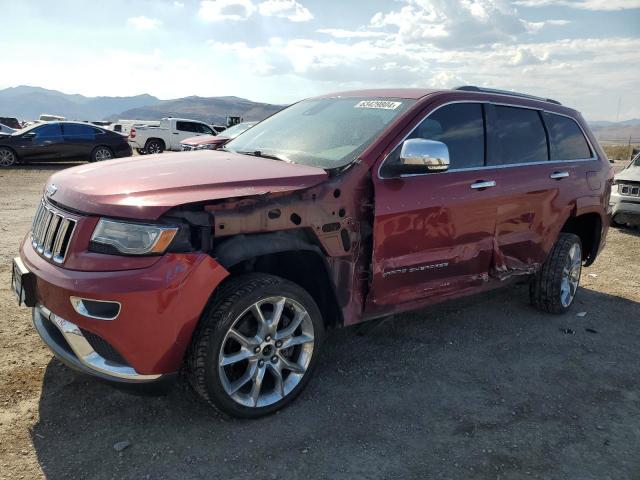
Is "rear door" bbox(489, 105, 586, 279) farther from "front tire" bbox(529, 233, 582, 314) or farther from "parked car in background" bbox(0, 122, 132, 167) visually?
"parked car in background" bbox(0, 122, 132, 167)

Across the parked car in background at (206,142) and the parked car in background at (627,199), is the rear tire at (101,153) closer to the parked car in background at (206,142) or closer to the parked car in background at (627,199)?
the parked car in background at (206,142)

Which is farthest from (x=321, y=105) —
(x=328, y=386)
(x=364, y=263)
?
(x=328, y=386)

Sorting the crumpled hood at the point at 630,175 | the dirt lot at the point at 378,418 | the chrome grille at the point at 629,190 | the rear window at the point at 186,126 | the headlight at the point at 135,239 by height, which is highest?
the rear window at the point at 186,126

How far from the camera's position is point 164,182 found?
2773 millimetres

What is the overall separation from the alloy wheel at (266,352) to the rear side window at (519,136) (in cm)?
212

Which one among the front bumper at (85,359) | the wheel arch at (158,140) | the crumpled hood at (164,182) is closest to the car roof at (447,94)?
the crumpled hood at (164,182)

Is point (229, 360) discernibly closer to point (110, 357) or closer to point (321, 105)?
point (110, 357)

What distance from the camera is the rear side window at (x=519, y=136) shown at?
13.8 ft

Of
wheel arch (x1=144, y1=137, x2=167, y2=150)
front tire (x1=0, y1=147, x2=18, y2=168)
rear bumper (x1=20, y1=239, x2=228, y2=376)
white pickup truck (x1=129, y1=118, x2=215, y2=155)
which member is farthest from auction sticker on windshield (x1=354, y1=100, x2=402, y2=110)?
wheel arch (x1=144, y1=137, x2=167, y2=150)

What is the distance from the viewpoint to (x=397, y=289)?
346 cm

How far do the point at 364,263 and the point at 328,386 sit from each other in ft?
2.79

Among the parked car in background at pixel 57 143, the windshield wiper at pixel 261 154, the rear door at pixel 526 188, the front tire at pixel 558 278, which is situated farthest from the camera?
the parked car in background at pixel 57 143

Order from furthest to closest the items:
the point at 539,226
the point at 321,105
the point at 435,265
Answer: the point at 539,226, the point at 321,105, the point at 435,265

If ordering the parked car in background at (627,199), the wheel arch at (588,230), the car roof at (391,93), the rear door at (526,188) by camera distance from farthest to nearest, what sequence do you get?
the parked car in background at (627,199)
the wheel arch at (588,230)
the rear door at (526,188)
the car roof at (391,93)
